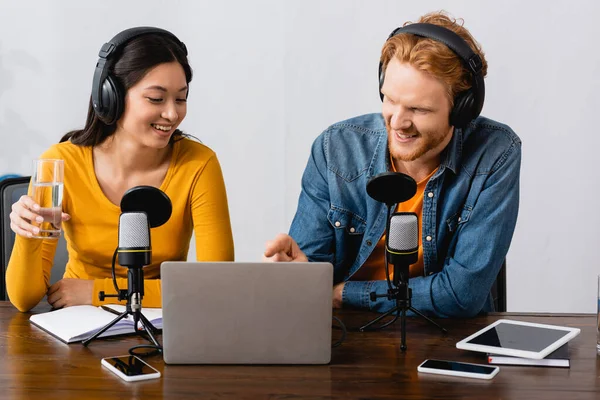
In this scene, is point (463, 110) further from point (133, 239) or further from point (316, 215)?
point (133, 239)

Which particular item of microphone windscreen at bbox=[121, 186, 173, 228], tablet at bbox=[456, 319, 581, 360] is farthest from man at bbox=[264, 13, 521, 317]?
microphone windscreen at bbox=[121, 186, 173, 228]

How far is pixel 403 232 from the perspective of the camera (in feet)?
4.41

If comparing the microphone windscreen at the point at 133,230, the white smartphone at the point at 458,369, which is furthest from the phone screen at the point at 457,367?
the microphone windscreen at the point at 133,230

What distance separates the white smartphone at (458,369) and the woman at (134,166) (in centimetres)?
79

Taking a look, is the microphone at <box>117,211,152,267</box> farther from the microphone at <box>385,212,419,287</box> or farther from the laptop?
the microphone at <box>385,212,419,287</box>

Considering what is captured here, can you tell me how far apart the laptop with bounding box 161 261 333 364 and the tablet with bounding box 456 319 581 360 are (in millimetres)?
277

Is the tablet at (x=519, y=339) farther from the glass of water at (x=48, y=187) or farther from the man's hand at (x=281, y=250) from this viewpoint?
the glass of water at (x=48, y=187)

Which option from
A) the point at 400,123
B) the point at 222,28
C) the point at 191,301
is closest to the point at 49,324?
the point at 191,301

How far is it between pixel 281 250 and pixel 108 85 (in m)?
0.63

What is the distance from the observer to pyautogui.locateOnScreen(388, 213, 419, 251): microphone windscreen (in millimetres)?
1340

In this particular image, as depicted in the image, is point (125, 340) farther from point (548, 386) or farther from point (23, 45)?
point (23, 45)

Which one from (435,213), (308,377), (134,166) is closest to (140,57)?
(134,166)

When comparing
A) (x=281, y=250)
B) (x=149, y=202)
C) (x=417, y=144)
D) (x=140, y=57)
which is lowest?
(x=281, y=250)

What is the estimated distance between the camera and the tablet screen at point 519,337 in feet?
4.40
